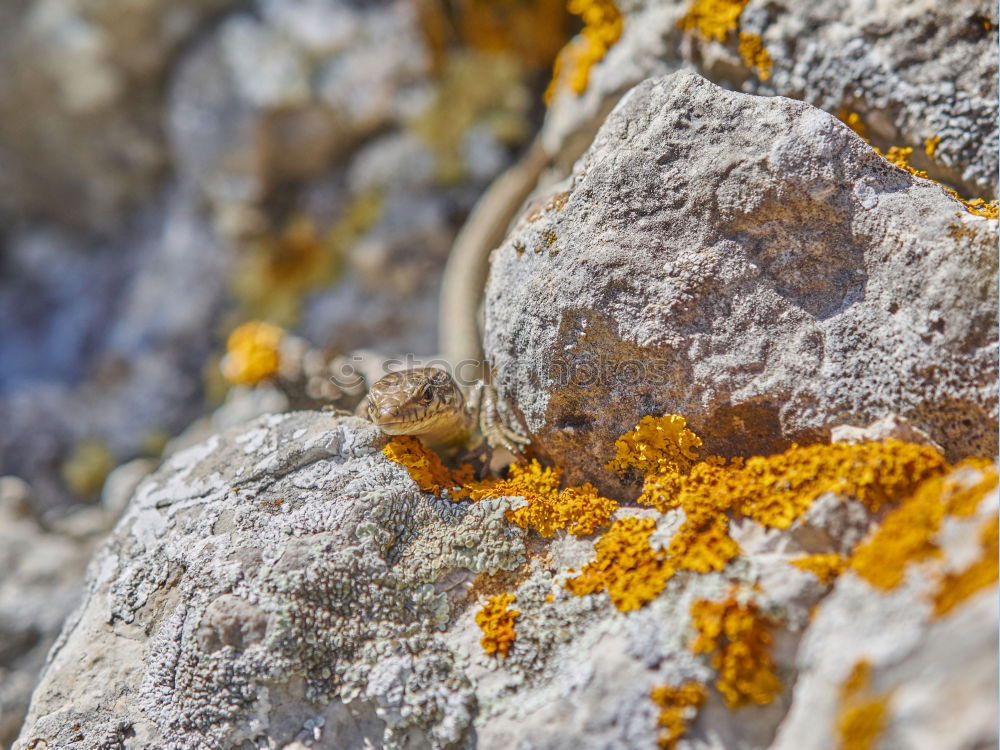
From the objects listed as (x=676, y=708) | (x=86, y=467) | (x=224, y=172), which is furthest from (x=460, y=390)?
(x=86, y=467)

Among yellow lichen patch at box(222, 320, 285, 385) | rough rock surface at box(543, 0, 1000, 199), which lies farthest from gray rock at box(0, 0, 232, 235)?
rough rock surface at box(543, 0, 1000, 199)

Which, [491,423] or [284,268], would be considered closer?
[491,423]

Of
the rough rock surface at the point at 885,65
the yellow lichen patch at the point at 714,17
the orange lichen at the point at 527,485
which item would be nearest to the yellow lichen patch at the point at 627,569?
the orange lichen at the point at 527,485

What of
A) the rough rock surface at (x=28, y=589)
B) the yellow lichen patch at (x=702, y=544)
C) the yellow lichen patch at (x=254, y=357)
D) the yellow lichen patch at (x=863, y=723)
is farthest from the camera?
the yellow lichen patch at (x=254, y=357)

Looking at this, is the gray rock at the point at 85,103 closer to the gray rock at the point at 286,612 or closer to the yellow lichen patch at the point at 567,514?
the gray rock at the point at 286,612

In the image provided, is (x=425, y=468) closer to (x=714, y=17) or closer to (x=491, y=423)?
(x=491, y=423)

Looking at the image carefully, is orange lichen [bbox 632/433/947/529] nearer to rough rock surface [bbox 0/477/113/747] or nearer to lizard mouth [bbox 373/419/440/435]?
lizard mouth [bbox 373/419/440/435]
